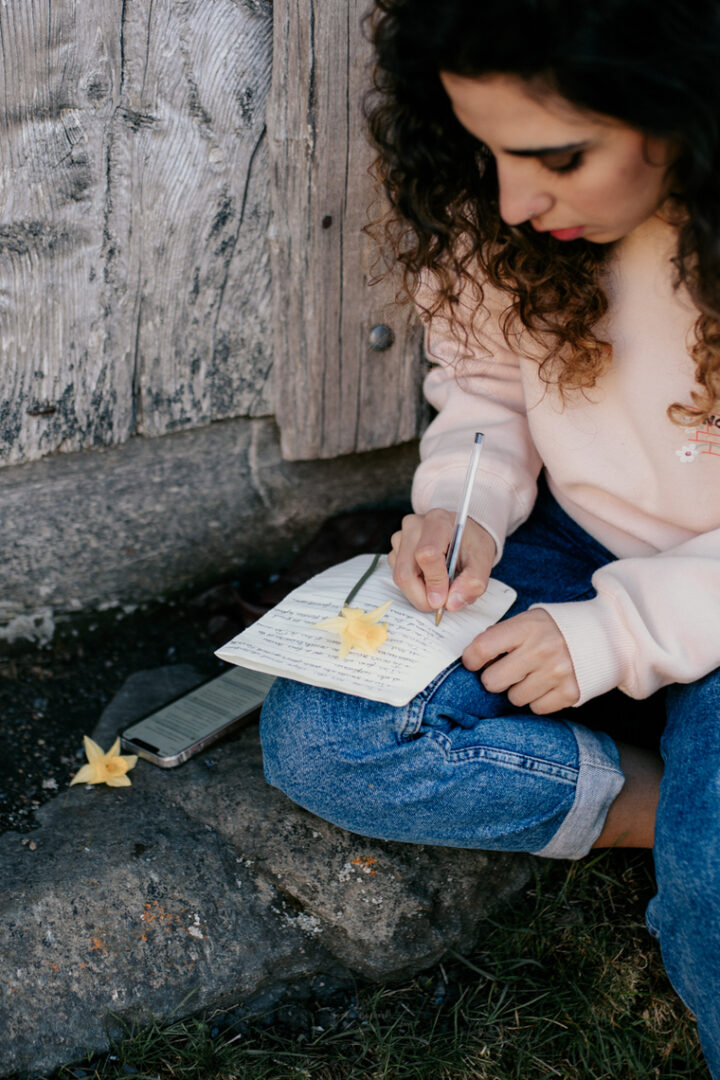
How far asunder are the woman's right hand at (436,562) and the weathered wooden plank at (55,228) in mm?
860

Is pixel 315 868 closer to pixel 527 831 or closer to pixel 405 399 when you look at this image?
pixel 527 831

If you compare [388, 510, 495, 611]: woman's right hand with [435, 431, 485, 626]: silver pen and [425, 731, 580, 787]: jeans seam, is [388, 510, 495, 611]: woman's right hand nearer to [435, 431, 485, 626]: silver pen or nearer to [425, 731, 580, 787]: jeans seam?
[435, 431, 485, 626]: silver pen

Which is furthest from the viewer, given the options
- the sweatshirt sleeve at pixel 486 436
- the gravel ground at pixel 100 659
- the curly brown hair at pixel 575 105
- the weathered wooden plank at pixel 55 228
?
the gravel ground at pixel 100 659

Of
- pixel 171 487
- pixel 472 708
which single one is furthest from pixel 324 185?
pixel 472 708

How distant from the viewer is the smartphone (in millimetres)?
2084

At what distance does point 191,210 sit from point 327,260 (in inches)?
13.1

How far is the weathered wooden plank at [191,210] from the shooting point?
77.0 inches

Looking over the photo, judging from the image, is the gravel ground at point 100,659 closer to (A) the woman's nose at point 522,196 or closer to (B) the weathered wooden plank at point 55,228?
(B) the weathered wooden plank at point 55,228

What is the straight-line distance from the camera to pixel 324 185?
214cm

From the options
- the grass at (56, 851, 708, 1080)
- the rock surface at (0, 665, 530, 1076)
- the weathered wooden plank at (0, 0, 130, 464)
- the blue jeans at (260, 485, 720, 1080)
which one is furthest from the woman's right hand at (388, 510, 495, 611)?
the weathered wooden plank at (0, 0, 130, 464)

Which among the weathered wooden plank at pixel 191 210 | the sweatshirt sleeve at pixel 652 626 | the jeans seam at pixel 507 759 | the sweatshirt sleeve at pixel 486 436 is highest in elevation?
the weathered wooden plank at pixel 191 210

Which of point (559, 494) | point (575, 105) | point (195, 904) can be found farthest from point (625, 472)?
point (195, 904)

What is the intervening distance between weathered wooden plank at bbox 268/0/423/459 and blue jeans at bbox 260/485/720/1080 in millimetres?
847

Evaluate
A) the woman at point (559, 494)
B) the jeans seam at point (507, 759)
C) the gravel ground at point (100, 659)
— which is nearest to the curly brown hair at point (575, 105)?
the woman at point (559, 494)
